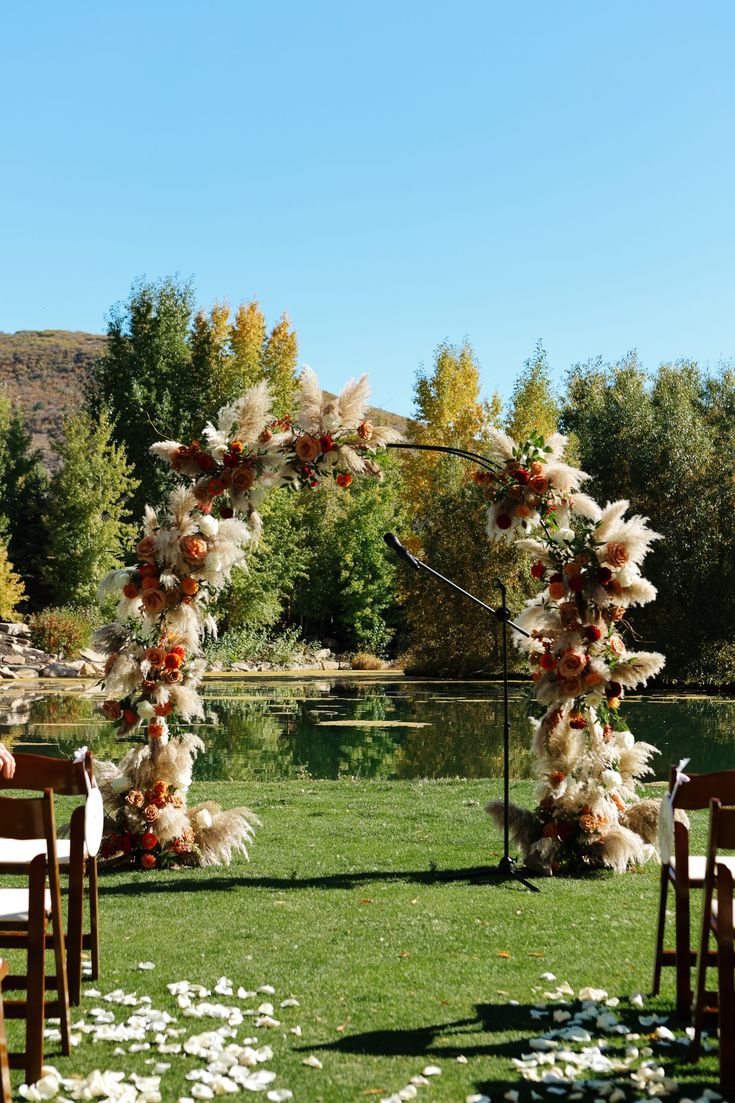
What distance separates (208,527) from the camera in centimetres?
707

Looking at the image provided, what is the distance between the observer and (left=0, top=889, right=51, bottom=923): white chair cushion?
12.0 feet

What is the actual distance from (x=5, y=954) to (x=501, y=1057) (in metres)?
2.49

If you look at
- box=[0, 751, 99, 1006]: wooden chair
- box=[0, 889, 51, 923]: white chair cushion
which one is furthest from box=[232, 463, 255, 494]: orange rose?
box=[0, 889, 51, 923]: white chair cushion

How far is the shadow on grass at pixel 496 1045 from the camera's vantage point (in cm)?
344

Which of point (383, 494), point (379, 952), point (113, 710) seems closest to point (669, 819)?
point (379, 952)

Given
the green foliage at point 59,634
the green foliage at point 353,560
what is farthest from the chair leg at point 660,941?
the green foliage at point 353,560

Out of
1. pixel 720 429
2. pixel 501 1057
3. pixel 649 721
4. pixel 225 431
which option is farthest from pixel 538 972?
pixel 720 429

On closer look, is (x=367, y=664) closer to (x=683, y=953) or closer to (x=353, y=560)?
(x=353, y=560)

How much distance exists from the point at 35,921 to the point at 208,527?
3.85 meters

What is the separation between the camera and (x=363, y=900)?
6074mm

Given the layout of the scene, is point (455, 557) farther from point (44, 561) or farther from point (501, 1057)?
point (501, 1057)

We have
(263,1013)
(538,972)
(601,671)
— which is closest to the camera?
(263,1013)

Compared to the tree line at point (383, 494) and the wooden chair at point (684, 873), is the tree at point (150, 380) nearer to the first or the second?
the tree line at point (383, 494)

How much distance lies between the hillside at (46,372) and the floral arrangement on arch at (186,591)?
59.1 m
